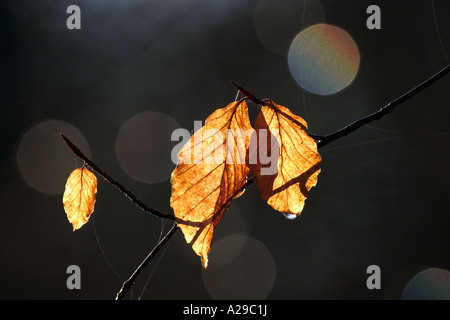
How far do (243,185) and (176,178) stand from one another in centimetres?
2

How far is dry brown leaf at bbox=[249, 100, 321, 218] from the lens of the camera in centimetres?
12

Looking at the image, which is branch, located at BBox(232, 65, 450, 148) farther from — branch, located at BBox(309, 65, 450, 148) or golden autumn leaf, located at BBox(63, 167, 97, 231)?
golden autumn leaf, located at BBox(63, 167, 97, 231)

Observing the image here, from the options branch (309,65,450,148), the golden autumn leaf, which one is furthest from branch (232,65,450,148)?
the golden autumn leaf

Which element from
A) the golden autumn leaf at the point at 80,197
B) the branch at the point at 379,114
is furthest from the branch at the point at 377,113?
the golden autumn leaf at the point at 80,197

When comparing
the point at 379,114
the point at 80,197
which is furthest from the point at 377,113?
the point at 80,197

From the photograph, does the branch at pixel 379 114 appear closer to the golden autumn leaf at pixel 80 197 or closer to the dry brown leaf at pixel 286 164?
the dry brown leaf at pixel 286 164

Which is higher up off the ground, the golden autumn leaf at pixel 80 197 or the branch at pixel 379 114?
the branch at pixel 379 114

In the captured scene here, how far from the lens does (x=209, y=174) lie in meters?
0.12

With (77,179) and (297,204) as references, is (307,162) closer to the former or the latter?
(297,204)

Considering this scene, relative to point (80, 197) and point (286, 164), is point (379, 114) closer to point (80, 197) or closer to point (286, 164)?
point (286, 164)

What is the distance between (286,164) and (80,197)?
0.36ft

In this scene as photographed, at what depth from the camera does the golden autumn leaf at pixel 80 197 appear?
0.17m

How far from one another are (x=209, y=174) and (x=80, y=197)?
0.09 meters
